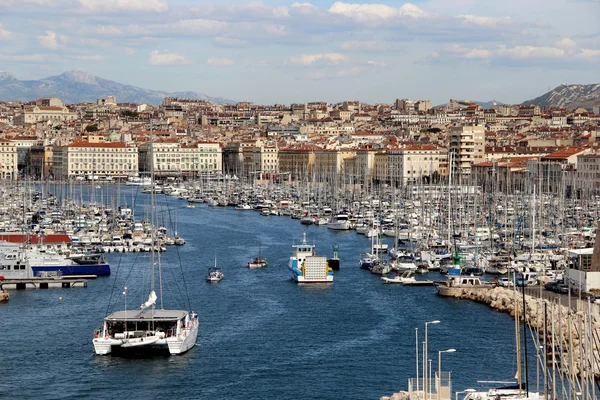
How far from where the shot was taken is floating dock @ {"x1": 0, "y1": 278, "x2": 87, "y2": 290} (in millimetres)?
22594

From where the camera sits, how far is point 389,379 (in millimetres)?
14773

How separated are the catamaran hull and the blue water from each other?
402 mm

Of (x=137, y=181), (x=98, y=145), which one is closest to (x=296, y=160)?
(x=137, y=181)

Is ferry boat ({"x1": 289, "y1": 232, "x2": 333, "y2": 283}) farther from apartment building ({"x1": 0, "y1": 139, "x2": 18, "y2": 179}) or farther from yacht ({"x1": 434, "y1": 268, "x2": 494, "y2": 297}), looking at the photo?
apartment building ({"x1": 0, "y1": 139, "x2": 18, "y2": 179})

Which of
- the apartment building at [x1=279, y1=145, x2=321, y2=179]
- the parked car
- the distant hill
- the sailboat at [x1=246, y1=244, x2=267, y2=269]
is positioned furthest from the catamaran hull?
the distant hill

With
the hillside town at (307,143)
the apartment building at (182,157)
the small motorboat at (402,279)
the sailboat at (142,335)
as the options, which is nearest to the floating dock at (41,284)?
the small motorboat at (402,279)

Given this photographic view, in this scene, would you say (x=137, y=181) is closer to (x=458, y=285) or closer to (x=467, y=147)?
(x=467, y=147)

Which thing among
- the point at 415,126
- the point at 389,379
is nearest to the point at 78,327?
the point at 389,379

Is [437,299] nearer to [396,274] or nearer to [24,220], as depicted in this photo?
[396,274]

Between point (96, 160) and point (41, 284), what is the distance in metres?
48.1

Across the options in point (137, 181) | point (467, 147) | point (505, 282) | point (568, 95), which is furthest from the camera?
point (568, 95)

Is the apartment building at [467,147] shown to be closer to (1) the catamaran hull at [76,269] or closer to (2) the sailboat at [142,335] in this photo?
(1) the catamaran hull at [76,269]

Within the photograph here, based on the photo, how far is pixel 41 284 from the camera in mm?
22844

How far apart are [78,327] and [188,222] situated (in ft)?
68.4
